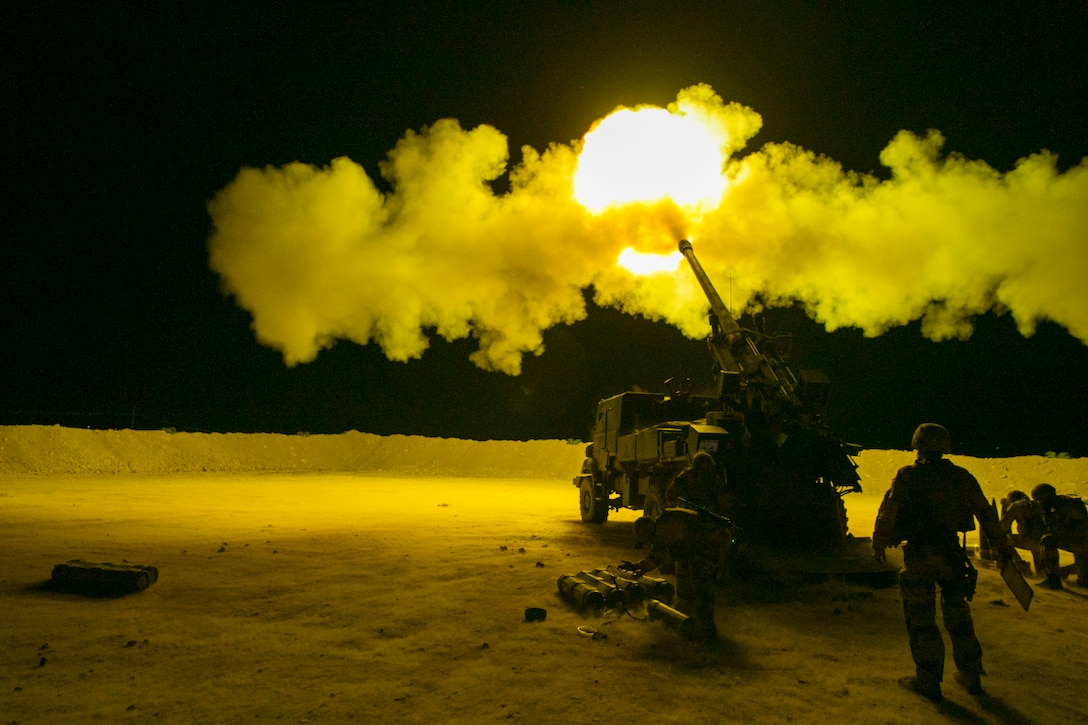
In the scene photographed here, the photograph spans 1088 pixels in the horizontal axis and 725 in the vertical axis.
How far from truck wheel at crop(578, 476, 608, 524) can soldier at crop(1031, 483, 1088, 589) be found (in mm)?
7758

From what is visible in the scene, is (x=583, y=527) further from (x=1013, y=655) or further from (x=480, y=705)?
(x=480, y=705)

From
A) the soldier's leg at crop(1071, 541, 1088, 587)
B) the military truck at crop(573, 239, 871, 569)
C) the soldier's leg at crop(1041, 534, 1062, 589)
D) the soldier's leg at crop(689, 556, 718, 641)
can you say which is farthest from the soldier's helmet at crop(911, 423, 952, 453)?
the soldier's leg at crop(1071, 541, 1088, 587)

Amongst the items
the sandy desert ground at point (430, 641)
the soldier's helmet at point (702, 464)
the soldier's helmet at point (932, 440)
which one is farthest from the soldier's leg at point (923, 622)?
the soldier's helmet at point (702, 464)

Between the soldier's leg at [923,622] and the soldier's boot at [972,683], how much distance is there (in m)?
0.32

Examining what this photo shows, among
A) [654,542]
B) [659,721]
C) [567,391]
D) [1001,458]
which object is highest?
[567,391]

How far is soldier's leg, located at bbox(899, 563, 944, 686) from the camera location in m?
4.93

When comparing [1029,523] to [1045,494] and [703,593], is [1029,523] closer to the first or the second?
[1045,494]

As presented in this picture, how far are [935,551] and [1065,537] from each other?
5.84 m

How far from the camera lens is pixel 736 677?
5312mm

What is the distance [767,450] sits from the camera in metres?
10.0

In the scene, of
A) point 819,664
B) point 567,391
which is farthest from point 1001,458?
point 819,664

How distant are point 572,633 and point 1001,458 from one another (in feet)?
90.6

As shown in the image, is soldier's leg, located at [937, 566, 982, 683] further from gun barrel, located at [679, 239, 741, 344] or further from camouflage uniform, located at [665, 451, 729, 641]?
gun barrel, located at [679, 239, 741, 344]

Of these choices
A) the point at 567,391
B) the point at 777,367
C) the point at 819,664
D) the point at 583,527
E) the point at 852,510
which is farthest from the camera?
the point at 567,391
